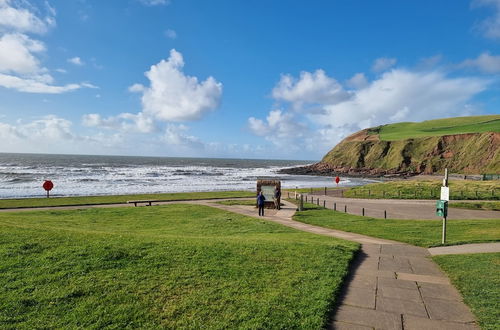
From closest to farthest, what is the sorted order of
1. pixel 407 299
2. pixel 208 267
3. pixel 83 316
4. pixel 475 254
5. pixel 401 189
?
1. pixel 83 316
2. pixel 407 299
3. pixel 208 267
4. pixel 475 254
5. pixel 401 189

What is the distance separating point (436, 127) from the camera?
130 metres

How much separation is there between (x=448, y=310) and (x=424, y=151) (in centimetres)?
10865

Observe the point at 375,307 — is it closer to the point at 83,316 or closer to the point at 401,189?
the point at 83,316

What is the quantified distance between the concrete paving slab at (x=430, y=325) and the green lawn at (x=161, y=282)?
52.7 inches

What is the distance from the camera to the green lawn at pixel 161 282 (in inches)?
194

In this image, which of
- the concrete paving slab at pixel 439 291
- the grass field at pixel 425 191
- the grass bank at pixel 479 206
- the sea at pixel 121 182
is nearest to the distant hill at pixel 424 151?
the sea at pixel 121 182

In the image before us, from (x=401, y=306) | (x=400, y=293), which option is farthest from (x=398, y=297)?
(x=401, y=306)

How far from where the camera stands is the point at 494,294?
6496mm

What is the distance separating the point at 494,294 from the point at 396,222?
1262 centimetres

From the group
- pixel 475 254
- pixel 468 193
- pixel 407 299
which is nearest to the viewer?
pixel 407 299

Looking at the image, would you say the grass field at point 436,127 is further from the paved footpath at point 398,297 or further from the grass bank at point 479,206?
the paved footpath at point 398,297

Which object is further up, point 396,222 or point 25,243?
point 25,243

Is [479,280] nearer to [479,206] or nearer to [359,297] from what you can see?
[359,297]

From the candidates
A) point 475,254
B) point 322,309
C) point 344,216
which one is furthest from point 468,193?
point 322,309
